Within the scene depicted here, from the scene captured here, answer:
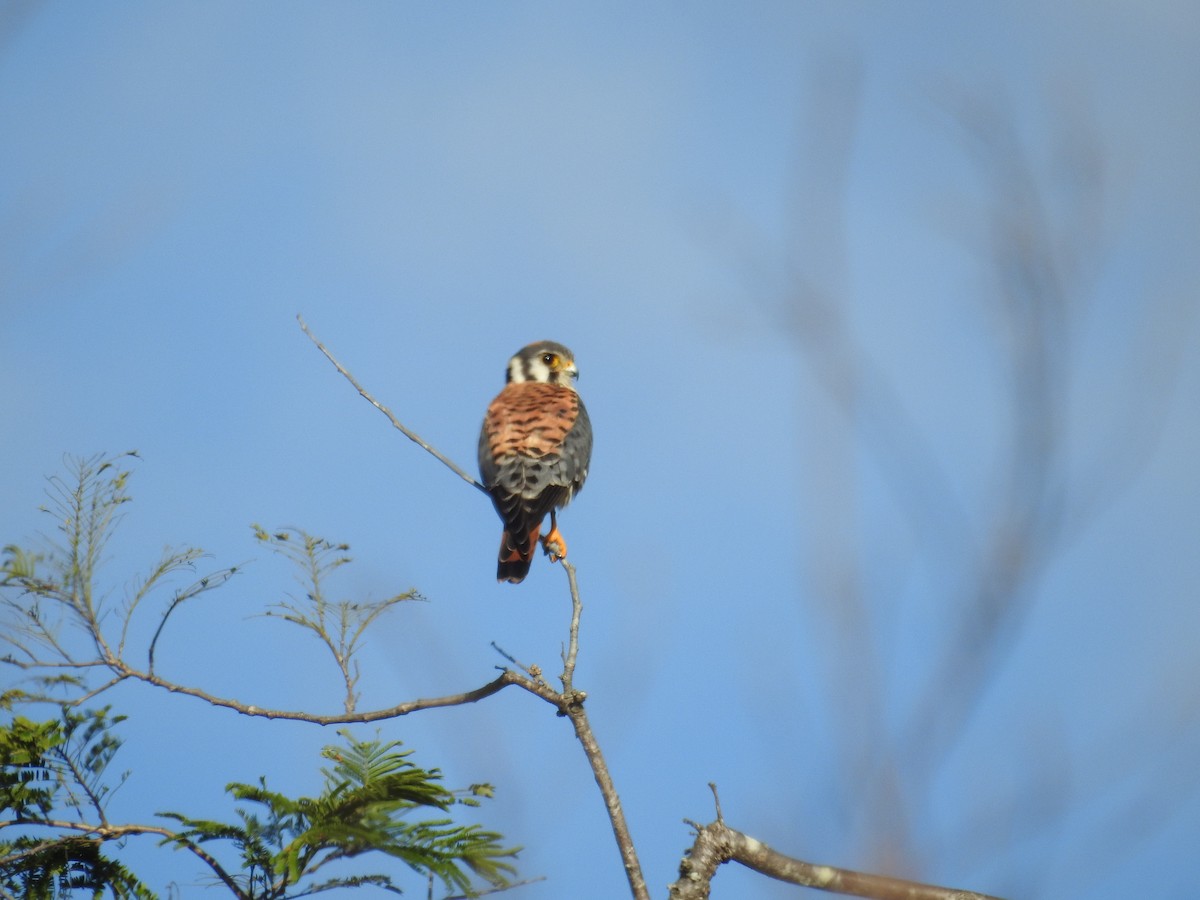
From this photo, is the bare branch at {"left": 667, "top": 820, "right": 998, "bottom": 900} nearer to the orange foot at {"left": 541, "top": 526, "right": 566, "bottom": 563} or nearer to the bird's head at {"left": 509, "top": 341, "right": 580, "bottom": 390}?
the orange foot at {"left": 541, "top": 526, "right": 566, "bottom": 563}

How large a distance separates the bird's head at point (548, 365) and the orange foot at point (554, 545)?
1.47 meters

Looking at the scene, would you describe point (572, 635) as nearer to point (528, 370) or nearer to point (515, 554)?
point (515, 554)

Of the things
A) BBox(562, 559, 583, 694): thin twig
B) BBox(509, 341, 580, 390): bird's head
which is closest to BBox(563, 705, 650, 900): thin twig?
BBox(562, 559, 583, 694): thin twig

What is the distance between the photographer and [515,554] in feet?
16.8

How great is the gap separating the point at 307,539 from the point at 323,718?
1.53 feet

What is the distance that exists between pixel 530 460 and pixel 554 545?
1.42 ft

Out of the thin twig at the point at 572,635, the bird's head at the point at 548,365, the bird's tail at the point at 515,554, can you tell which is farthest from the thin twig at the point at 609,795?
the bird's head at the point at 548,365

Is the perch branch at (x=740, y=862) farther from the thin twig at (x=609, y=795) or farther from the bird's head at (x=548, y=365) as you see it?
the bird's head at (x=548, y=365)

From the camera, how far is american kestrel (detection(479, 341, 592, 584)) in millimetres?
5164

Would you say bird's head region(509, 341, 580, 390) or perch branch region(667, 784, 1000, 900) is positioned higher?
bird's head region(509, 341, 580, 390)

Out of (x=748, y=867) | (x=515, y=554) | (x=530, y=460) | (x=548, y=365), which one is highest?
(x=548, y=365)

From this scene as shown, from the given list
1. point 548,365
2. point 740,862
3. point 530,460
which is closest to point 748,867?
point 740,862

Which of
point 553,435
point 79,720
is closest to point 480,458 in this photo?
point 553,435

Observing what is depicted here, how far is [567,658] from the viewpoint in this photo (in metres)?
2.90
